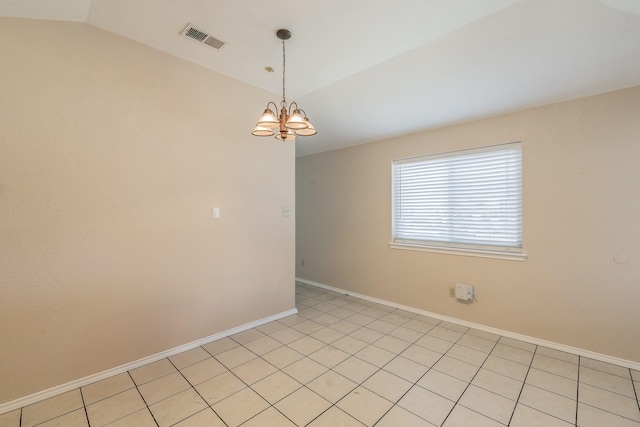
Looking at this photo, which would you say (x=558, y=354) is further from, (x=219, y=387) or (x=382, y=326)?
(x=219, y=387)

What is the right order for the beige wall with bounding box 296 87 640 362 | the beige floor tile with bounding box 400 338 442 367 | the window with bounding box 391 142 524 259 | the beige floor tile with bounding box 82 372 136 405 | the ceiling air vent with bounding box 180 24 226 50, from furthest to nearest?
the window with bounding box 391 142 524 259 → the beige floor tile with bounding box 400 338 442 367 → the beige wall with bounding box 296 87 640 362 → the ceiling air vent with bounding box 180 24 226 50 → the beige floor tile with bounding box 82 372 136 405

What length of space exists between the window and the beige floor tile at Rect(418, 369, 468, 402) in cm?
149

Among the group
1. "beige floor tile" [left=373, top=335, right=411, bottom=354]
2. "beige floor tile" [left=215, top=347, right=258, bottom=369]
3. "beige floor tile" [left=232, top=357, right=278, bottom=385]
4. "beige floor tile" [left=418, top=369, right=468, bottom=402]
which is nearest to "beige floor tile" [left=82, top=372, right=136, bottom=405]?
"beige floor tile" [left=215, top=347, right=258, bottom=369]

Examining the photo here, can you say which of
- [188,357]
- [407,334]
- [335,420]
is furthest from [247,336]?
[407,334]

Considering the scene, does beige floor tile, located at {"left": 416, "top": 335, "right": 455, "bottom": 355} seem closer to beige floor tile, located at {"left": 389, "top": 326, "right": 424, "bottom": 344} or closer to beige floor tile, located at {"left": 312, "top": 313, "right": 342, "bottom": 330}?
beige floor tile, located at {"left": 389, "top": 326, "right": 424, "bottom": 344}

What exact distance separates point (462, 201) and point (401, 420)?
2.46 m

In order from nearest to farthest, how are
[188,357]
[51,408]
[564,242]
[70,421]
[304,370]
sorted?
[70,421], [51,408], [304,370], [188,357], [564,242]

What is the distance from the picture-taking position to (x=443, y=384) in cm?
212

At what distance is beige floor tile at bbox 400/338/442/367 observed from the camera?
8.03 ft

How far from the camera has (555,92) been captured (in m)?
2.51

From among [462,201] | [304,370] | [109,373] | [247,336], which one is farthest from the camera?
[462,201]

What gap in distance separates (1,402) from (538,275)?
14.5ft

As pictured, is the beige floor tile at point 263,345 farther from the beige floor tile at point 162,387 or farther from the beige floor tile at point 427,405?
the beige floor tile at point 427,405

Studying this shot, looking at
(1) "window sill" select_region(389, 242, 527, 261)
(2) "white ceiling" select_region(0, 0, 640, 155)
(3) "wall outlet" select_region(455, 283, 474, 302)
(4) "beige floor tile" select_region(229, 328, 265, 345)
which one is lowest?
Result: (4) "beige floor tile" select_region(229, 328, 265, 345)
